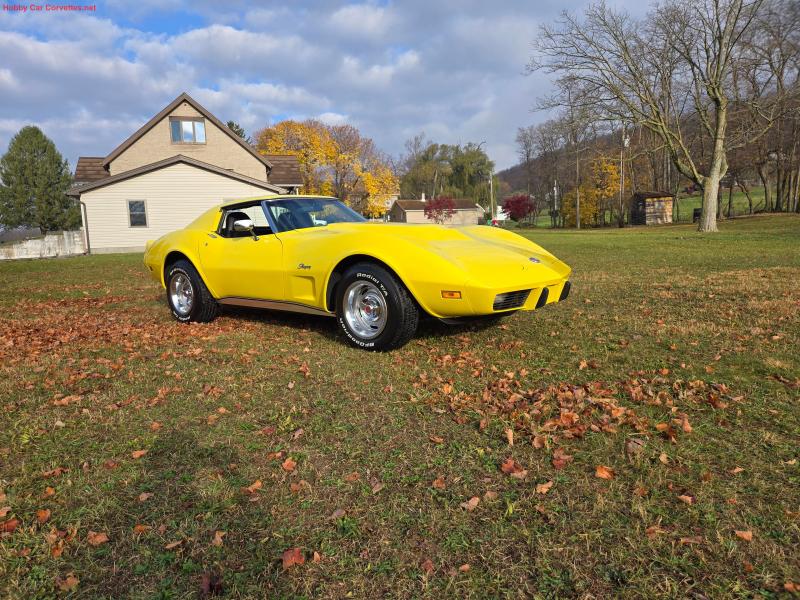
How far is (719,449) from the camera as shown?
2619 mm

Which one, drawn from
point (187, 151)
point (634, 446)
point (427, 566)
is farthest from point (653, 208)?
point (427, 566)

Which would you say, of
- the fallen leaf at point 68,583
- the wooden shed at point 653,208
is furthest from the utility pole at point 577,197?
the fallen leaf at point 68,583

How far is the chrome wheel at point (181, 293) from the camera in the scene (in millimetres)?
6238

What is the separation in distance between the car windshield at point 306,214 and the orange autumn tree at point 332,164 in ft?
165

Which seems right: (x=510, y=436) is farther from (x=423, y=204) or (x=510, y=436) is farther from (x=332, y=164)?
(x=423, y=204)

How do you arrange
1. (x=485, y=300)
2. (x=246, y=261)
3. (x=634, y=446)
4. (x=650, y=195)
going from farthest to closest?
(x=650, y=195), (x=246, y=261), (x=485, y=300), (x=634, y=446)

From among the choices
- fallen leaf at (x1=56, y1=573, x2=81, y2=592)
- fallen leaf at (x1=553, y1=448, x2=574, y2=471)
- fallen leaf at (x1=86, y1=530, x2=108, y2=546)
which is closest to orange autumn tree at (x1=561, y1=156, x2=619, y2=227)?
fallen leaf at (x1=553, y1=448, x2=574, y2=471)

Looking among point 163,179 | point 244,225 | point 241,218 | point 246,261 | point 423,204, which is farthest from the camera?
point 423,204

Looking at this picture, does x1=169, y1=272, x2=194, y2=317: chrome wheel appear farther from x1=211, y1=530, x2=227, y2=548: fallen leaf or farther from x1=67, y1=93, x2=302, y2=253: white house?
x1=67, y1=93, x2=302, y2=253: white house

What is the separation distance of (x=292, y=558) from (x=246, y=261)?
3988mm

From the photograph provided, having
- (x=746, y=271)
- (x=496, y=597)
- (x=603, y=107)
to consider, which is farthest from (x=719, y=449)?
(x=603, y=107)

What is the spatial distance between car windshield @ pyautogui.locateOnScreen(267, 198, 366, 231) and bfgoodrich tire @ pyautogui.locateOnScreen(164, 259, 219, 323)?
1.41 m

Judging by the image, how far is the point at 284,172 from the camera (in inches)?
1175

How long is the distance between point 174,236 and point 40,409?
337cm
